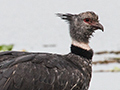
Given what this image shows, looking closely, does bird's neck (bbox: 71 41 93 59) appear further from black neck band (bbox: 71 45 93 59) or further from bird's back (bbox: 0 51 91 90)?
bird's back (bbox: 0 51 91 90)

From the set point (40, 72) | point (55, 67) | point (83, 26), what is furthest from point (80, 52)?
point (40, 72)

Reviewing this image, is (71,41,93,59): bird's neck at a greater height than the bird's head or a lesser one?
lesser

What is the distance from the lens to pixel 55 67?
21.5ft

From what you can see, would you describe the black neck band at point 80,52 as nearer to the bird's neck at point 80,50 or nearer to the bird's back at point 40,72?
the bird's neck at point 80,50

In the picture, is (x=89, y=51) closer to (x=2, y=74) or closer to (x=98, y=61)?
(x=2, y=74)

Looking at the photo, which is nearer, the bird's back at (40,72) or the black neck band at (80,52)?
the bird's back at (40,72)

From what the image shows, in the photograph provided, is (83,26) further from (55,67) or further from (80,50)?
(55,67)

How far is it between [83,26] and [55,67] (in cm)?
85

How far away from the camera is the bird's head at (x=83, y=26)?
274 inches

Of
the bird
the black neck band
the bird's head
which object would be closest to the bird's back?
the bird

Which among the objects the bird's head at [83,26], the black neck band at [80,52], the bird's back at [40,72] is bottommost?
the bird's back at [40,72]

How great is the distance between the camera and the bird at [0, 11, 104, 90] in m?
6.30

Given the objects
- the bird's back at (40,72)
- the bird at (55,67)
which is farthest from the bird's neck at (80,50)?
the bird's back at (40,72)

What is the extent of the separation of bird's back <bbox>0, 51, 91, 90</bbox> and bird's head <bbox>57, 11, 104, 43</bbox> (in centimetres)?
44
